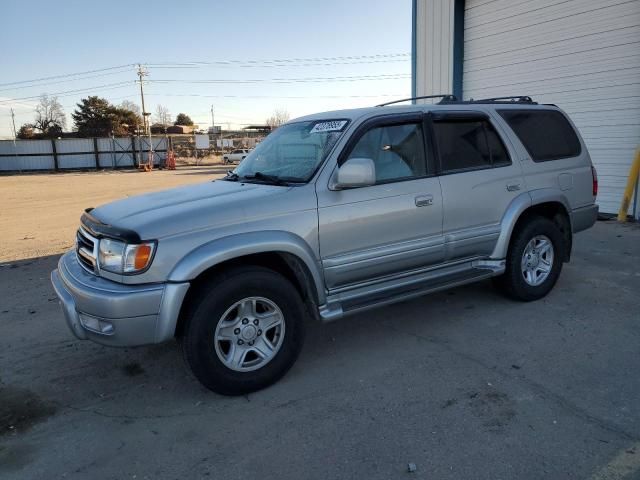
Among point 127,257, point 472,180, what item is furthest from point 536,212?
point 127,257

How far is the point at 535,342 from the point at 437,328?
81 cm

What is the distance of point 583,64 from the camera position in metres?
9.33

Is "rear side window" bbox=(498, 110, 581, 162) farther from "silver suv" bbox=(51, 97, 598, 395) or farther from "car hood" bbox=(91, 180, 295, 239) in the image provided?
"car hood" bbox=(91, 180, 295, 239)

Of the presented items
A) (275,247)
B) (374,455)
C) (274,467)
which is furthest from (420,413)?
(275,247)

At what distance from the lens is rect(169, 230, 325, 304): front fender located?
309cm

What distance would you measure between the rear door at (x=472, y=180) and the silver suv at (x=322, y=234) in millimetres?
14

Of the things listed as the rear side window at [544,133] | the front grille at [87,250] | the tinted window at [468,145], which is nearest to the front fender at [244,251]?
the front grille at [87,250]

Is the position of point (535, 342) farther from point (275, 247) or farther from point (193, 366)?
point (193, 366)

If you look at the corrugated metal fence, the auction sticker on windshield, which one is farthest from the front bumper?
the corrugated metal fence

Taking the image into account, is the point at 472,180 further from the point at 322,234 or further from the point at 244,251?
the point at 244,251

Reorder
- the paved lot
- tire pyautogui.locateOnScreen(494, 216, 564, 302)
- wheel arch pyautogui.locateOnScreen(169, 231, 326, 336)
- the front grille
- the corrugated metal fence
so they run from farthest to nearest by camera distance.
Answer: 1. the corrugated metal fence
2. tire pyautogui.locateOnScreen(494, 216, 564, 302)
3. the front grille
4. wheel arch pyautogui.locateOnScreen(169, 231, 326, 336)
5. the paved lot

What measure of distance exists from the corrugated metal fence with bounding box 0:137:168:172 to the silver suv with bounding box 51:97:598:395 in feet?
150

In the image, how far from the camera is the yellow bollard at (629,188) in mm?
8625

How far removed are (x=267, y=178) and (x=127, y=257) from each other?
1.32m
